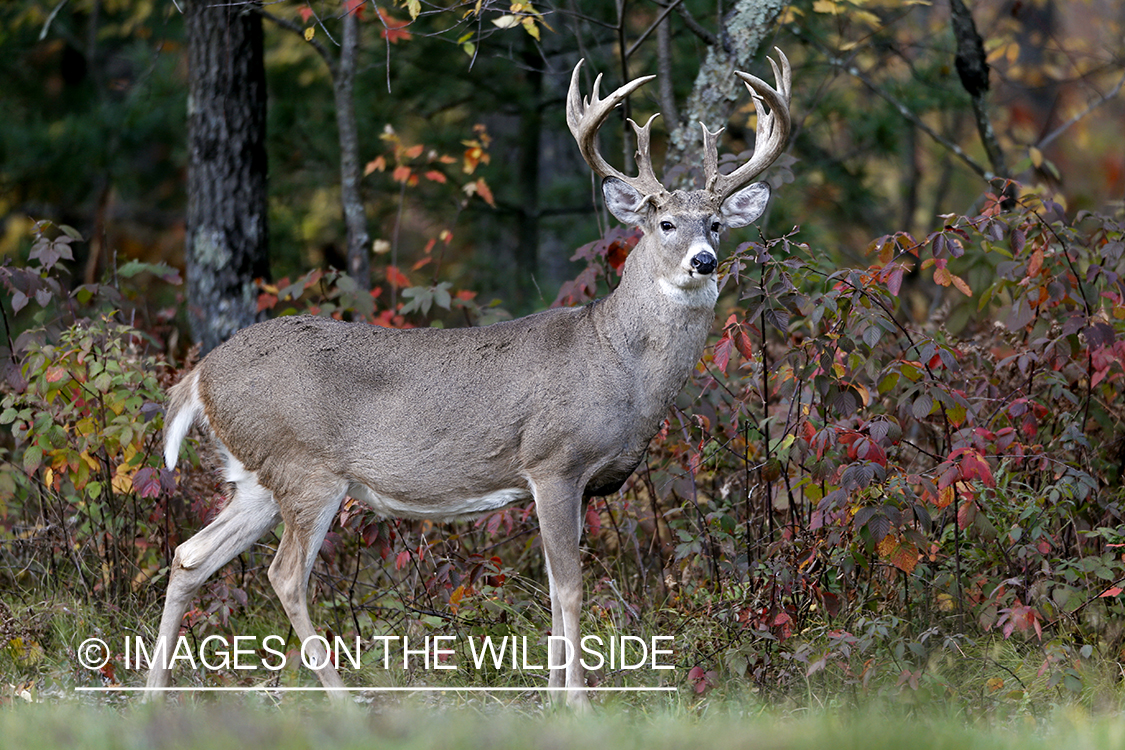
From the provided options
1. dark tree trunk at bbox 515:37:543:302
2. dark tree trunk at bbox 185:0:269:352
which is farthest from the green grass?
dark tree trunk at bbox 515:37:543:302

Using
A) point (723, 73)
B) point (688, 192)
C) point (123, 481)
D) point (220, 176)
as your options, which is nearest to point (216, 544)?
point (123, 481)

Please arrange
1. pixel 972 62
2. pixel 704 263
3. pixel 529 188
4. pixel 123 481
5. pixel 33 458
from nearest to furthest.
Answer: pixel 704 263
pixel 33 458
pixel 123 481
pixel 972 62
pixel 529 188

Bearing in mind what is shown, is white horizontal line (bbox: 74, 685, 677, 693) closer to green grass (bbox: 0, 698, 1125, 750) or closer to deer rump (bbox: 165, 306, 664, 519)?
green grass (bbox: 0, 698, 1125, 750)

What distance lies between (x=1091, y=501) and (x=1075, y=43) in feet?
26.9

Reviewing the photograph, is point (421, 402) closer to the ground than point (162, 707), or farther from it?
farther from it

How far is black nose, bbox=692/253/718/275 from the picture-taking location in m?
4.20

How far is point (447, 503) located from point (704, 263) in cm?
135

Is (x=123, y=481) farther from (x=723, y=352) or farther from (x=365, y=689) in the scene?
(x=723, y=352)

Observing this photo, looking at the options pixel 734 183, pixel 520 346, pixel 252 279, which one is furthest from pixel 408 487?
pixel 252 279

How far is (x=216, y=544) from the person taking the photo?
4.69 m

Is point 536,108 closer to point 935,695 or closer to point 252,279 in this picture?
point 252,279

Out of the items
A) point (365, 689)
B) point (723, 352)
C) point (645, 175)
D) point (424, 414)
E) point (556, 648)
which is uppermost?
point (645, 175)

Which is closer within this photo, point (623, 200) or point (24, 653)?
point (623, 200)

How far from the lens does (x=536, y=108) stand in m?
9.03
